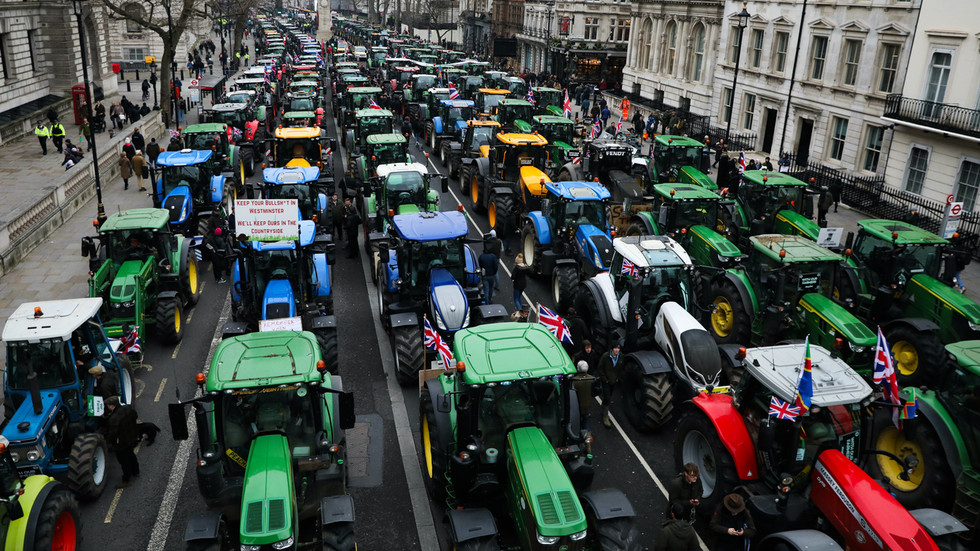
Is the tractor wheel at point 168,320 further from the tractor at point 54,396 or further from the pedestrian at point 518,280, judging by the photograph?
the pedestrian at point 518,280

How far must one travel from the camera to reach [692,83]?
42062 millimetres

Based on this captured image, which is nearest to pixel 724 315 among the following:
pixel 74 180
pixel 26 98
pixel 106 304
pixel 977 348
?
pixel 977 348

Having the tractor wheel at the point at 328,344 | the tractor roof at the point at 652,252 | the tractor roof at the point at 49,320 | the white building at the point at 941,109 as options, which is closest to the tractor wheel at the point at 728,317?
the tractor roof at the point at 652,252

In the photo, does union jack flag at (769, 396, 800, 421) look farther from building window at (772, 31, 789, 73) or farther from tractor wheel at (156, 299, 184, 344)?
building window at (772, 31, 789, 73)

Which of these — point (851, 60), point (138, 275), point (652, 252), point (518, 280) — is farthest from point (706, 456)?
point (851, 60)


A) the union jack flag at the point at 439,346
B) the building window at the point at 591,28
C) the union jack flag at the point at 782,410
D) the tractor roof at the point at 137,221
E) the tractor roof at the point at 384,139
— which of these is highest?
the building window at the point at 591,28

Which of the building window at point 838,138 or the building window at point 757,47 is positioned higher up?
the building window at point 757,47

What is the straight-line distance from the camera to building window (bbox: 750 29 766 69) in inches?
1401

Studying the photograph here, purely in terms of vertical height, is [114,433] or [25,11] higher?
[25,11]

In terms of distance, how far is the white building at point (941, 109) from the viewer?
23.6 m

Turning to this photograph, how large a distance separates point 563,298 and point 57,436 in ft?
32.0

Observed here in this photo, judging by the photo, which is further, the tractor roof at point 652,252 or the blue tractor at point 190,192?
the blue tractor at point 190,192

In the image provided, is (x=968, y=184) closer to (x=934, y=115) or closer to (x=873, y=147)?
(x=934, y=115)

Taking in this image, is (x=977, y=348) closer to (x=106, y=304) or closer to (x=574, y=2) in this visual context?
(x=106, y=304)
